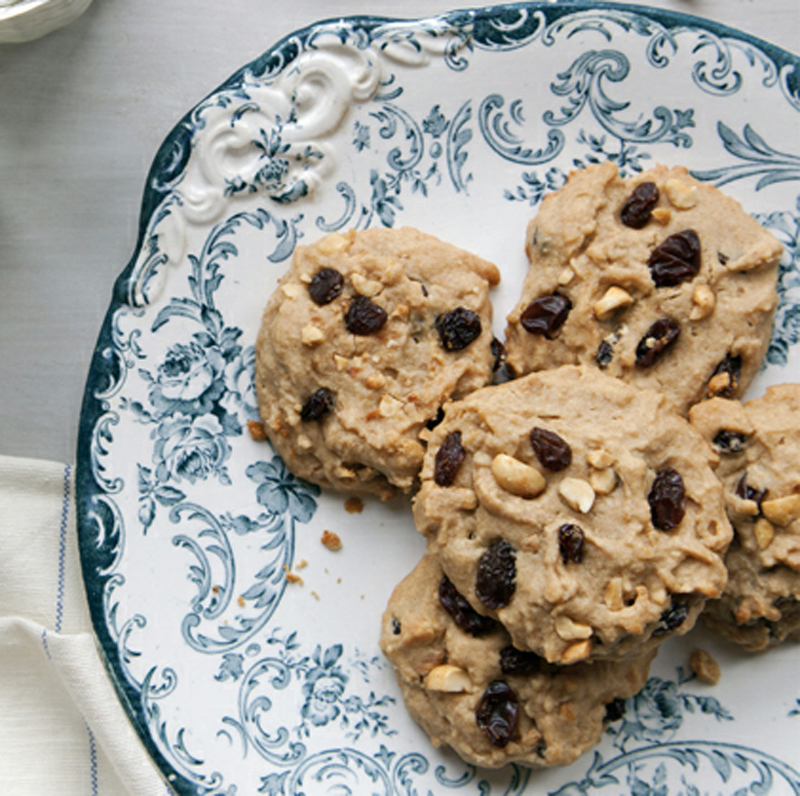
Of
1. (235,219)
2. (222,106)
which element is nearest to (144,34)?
(222,106)

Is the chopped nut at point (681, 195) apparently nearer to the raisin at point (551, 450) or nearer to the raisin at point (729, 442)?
the raisin at point (729, 442)

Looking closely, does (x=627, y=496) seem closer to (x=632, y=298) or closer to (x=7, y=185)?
(x=632, y=298)

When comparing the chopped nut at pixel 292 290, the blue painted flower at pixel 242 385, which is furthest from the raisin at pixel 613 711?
the chopped nut at pixel 292 290

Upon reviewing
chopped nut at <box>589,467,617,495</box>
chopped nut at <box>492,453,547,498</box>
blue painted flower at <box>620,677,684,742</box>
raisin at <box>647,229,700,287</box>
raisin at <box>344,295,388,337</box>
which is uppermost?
raisin at <box>647,229,700,287</box>

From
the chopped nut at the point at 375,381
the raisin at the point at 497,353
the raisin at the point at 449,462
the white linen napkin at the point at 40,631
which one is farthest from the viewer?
the white linen napkin at the point at 40,631

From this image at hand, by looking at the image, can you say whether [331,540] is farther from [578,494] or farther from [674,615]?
[674,615]

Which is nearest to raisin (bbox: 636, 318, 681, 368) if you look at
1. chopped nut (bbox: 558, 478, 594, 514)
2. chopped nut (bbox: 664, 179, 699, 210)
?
chopped nut (bbox: 664, 179, 699, 210)

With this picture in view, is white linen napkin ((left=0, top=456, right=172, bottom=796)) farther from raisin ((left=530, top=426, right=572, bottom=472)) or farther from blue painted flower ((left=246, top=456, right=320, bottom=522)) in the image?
raisin ((left=530, top=426, right=572, bottom=472))
